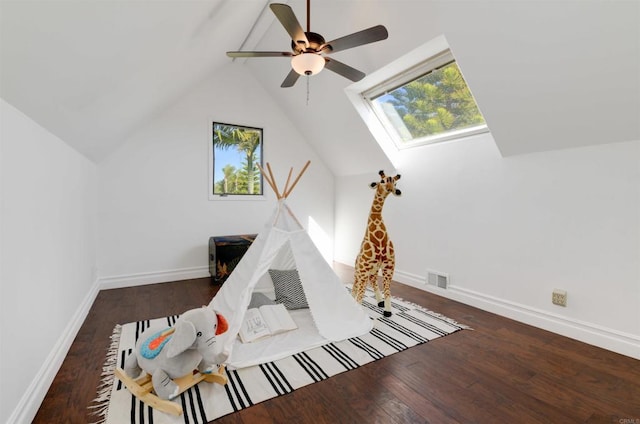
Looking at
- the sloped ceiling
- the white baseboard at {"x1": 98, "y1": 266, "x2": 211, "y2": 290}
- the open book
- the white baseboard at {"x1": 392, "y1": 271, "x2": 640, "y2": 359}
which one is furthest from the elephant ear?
the white baseboard at {"x1": 392, "y1": 271, "x2": 640, "y2": 359}

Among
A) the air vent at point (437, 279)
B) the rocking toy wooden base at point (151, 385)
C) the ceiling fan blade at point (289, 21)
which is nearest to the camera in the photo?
the rocking toy wooden base at point (151, 385)

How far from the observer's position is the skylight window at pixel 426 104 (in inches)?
111

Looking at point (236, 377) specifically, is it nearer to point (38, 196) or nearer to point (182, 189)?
point (38, 196)

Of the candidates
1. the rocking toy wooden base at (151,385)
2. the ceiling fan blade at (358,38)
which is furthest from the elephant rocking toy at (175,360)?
the ceiling fan blade at (358,38)

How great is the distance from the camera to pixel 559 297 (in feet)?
7.97

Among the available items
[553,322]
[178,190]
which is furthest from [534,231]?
[178,190]

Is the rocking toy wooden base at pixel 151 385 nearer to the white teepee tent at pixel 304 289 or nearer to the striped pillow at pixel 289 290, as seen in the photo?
the white teepee tent at pixel 304 289

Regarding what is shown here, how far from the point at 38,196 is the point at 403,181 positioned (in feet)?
11.3

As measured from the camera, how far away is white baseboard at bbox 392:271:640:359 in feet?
6.92

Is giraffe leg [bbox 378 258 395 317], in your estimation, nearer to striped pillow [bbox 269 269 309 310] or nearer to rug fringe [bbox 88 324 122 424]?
striped pillow [bbox 269 269 309 310]

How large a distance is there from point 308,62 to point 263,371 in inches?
78.7

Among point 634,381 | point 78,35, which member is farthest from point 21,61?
point 634,381

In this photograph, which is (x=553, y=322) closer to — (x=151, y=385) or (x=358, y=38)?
(x=358, y=38)

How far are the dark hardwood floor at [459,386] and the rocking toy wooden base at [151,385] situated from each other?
19 centimetres
